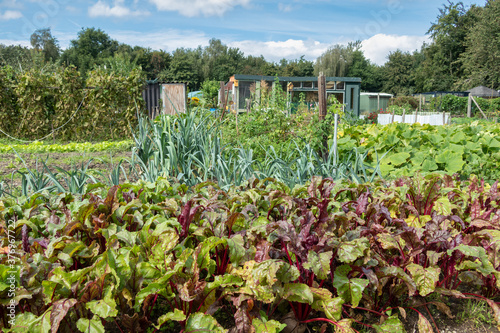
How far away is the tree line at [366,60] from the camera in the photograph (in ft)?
109

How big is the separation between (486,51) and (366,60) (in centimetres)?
2546

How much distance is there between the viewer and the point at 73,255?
152cm

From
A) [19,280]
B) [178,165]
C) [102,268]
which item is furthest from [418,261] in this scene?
[178,165]

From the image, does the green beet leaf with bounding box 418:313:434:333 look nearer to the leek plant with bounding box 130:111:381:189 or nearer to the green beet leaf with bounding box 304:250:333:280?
the green beet leaf with bounding box 304:250:333:280

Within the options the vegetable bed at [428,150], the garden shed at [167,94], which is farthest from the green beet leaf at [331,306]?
the garden shed at [167,94]

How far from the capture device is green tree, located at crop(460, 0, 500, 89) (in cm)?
3158

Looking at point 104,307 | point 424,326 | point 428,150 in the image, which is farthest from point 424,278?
point 428,150

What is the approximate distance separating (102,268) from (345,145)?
12.1ft

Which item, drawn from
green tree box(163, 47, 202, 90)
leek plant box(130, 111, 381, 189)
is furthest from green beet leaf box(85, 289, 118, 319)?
green tree box(163, 47, 202, 90)

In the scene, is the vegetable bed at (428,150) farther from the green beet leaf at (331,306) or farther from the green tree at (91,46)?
the green tree at (91,46)

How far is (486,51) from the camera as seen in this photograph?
32469 millimetres

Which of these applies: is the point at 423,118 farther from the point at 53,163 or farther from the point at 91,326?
the point at 91,326

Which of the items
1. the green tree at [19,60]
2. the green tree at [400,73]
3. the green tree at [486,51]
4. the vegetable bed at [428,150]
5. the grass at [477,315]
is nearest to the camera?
the grass at [477,315]

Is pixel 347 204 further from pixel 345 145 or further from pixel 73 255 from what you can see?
pixel 345 145
